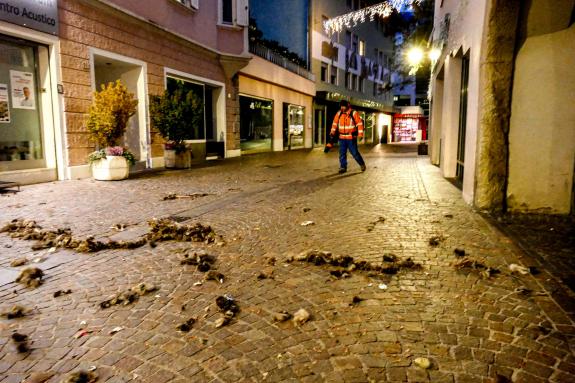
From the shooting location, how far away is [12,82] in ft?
30.9

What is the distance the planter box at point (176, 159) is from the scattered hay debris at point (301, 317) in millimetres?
11276

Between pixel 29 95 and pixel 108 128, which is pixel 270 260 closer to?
pixel 108 128

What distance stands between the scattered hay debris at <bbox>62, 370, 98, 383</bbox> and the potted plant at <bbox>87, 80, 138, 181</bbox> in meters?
8.58

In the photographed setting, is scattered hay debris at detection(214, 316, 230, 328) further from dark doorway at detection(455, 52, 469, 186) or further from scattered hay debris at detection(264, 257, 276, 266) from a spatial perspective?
dark doorway at detection(455, 52, 469, 186)

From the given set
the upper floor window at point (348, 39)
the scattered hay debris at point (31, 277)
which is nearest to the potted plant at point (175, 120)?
the scattered hay debris at point (31, 277)

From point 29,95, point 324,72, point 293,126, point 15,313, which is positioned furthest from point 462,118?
point 324,72

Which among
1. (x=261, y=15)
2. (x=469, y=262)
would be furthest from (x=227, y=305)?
(x=261, y=15)

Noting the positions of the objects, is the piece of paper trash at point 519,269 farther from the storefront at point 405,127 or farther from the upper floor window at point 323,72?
the storefront at point 405,127

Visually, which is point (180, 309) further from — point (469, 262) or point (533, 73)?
point (533, 73)

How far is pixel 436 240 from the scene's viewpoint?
4.80 metres

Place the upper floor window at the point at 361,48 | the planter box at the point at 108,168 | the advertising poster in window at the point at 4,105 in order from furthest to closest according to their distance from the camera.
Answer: the upper floor window at the point at 361,48
the planter box at the point at 108,168
the advertising poster in window at the point at 4,105

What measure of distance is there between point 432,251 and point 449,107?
7.57 meters

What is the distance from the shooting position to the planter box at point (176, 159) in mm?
13508

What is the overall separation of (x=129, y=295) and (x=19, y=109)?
846 centimetres
